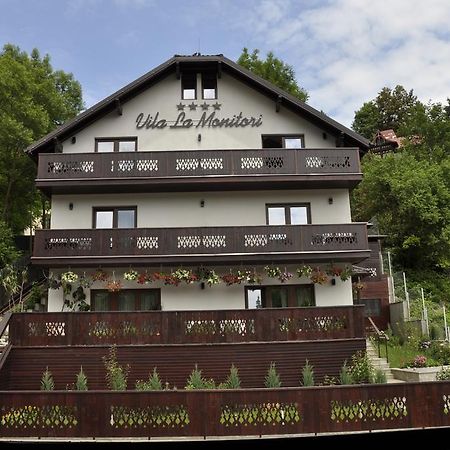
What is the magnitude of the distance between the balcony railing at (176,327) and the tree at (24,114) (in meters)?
13.9

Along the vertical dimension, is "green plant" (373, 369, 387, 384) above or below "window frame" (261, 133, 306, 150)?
below

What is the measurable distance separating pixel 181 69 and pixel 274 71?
13701 mm

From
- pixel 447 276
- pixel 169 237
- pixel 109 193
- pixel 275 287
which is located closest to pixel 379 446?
pixel 275 287

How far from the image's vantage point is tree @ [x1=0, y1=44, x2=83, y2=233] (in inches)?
1049

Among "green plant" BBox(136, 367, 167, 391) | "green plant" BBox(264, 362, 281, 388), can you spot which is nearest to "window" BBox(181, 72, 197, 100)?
"green plant" BBox(136, 367, 167, 391)

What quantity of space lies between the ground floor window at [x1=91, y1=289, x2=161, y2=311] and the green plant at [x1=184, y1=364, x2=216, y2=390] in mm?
5136

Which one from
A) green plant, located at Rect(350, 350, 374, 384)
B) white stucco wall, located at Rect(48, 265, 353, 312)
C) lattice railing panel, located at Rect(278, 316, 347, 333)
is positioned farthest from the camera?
white stucco wall, located at Rect(48, 265, 353, 312)

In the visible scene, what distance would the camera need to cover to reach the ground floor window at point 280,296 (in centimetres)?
2034

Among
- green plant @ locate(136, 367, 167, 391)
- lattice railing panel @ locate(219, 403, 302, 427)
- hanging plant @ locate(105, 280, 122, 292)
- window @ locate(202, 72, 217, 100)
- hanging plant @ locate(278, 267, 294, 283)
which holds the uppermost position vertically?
window @ locate(202, 72, 217, 100)

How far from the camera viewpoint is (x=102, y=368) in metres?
15.7

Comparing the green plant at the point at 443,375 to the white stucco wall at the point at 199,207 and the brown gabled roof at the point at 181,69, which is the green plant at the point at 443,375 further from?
the brown gabled roof at the point at 181,69

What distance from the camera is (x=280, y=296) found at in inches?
805

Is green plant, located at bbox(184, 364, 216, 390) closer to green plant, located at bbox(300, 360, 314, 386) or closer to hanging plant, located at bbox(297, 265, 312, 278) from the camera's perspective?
green plant, located at bbox(300, 360, 314, 386)

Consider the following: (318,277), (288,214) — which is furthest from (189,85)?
(318,277)
